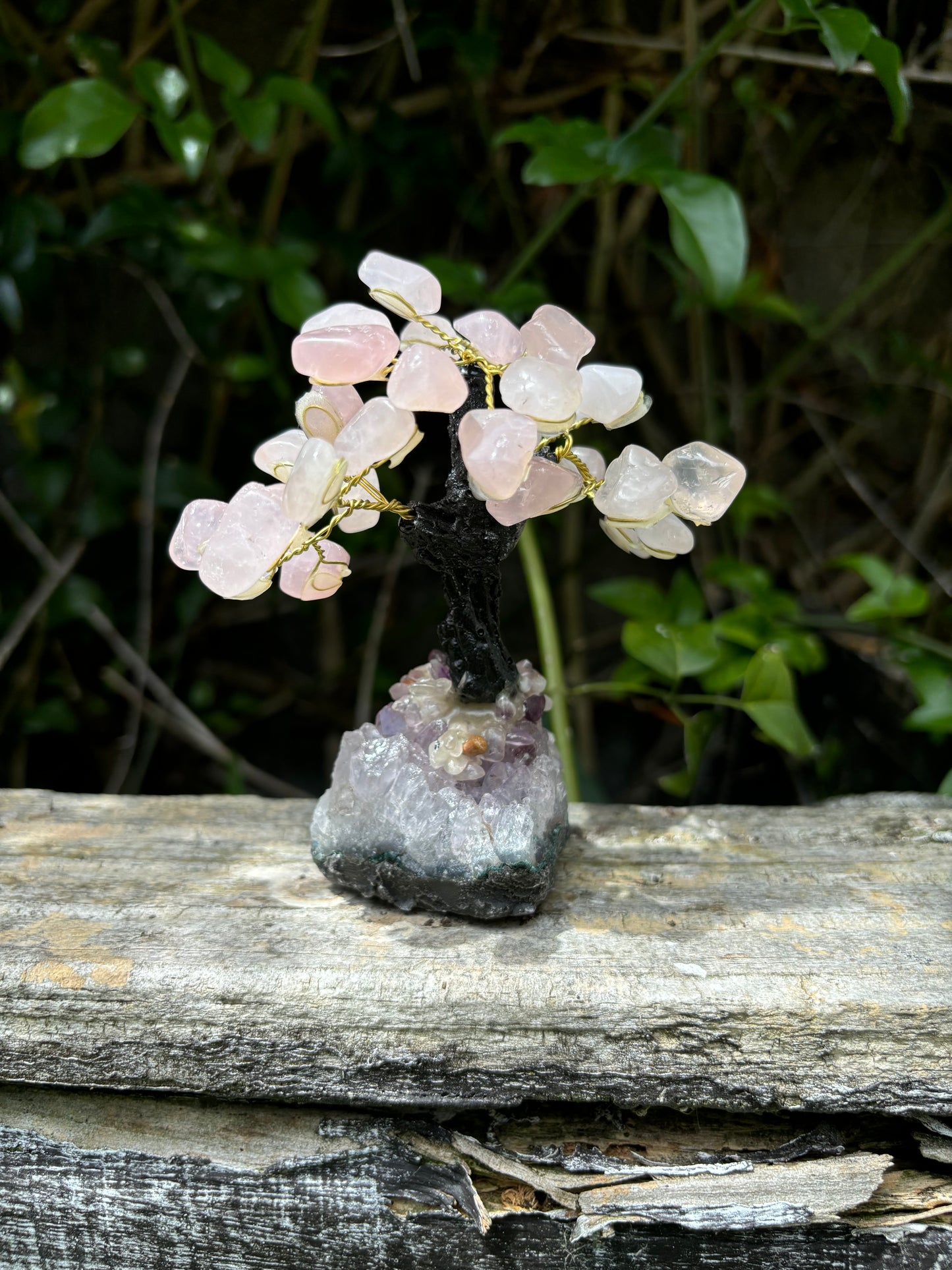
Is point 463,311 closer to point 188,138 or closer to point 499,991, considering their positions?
point 188,138

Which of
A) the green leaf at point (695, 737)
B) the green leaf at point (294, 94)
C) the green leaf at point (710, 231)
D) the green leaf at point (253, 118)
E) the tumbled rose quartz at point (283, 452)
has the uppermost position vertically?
the green leaf at point (294, 94)

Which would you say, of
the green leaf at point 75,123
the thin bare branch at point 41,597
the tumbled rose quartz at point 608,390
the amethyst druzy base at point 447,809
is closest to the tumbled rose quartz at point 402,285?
the tumbled rose quartz at point 608,390

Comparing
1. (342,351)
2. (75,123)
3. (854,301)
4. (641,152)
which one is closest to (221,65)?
(75,123)

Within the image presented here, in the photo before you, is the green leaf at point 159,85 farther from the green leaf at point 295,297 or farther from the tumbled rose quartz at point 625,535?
the tumbled rose quartz at point 625,535

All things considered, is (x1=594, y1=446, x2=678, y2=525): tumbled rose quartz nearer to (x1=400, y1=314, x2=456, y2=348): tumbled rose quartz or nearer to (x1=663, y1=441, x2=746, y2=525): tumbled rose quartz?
(x1=663, y1=441, x2=746, y2=525): tumbled rose quartz

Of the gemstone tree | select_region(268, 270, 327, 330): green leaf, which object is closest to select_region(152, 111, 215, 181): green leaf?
select_region(268, 270, 327, 330): green leaf
